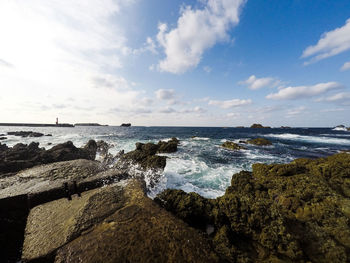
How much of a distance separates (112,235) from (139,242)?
0.49m

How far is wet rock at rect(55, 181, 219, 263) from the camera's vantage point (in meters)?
1.92

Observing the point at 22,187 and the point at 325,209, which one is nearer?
the point at 22,187

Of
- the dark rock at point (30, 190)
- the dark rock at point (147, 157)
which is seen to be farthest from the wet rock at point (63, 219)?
the dark rock at point (147, 157)

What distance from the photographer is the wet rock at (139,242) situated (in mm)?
1917

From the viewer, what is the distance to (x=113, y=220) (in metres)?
2.50

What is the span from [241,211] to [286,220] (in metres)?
1.23

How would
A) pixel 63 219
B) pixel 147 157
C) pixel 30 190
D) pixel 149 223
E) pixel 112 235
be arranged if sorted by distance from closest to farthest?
pixel 112 235
pixel 149 223
pixel 63 219
pixel 30 190
pixel 147 157

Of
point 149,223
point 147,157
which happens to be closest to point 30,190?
point 149,223

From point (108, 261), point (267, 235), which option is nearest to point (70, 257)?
point (108, 261)

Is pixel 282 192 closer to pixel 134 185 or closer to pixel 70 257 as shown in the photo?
pixel 134 185

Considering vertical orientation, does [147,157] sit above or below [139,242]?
below

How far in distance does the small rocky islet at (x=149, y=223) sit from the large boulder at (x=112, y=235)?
0.01 meters

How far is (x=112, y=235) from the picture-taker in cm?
218

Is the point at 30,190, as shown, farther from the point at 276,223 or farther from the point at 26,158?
the point at 26,158
